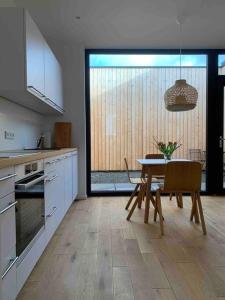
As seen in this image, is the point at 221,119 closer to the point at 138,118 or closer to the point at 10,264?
the point at 138,118

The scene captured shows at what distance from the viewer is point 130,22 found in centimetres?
368

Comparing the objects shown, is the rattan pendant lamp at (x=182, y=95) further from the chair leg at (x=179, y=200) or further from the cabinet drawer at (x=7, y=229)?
the cabinet drawer at (x=7, y=229)

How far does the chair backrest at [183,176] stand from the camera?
2.96 m

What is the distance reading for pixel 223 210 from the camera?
12.7ft

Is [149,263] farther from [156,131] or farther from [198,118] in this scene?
[198,118]

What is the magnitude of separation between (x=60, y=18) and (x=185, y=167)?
240 centimetres

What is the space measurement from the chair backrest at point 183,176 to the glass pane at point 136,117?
6.13 ft

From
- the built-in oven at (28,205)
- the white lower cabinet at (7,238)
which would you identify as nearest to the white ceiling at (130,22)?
the built-in oven at (28,205)

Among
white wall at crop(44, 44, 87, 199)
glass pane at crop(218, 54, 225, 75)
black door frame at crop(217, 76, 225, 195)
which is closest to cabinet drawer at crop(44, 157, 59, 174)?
white wall at crop(44, 44, 87, 199)

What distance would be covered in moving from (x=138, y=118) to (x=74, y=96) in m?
1.18

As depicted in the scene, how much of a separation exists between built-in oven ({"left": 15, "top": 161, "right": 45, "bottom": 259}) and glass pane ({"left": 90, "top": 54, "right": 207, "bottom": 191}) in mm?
2723

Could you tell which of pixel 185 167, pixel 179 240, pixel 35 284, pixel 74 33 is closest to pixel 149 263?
pixel 179 240

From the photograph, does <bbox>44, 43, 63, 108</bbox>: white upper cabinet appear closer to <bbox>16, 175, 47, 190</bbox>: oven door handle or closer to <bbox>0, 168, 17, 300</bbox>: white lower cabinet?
<bbox>16, 175, 47, 190</bbox>: oven door handle

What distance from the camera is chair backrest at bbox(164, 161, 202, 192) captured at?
9.71 feet
